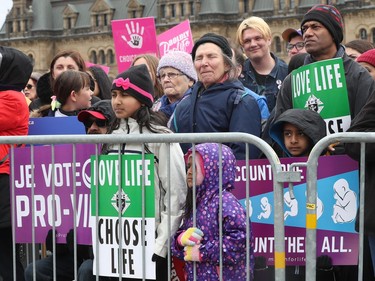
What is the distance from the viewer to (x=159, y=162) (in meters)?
5.76

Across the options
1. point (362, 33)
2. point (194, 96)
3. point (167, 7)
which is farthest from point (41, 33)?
point (194, 96)

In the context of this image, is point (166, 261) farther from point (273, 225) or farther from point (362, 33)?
point (362, 33)

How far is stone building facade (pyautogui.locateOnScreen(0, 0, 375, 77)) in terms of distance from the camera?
76.2 meters

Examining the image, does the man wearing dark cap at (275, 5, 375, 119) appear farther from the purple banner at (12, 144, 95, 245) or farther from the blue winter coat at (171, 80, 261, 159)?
the purple banner at (12, 144, 95, 245)

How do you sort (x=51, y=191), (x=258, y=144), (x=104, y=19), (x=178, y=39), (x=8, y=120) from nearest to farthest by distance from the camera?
(x=258, y=144) → (x=51, y=191) → (x=8, y=120) → (x=178, y=39) → (x=104, y=19)

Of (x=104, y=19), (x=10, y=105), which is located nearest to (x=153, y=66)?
(x=10, y=105)

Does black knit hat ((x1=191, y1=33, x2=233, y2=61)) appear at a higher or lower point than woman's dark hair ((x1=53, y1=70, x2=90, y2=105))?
higher

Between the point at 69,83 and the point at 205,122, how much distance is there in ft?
5.15

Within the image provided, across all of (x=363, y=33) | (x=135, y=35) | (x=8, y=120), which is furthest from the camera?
(x=363, y=33)

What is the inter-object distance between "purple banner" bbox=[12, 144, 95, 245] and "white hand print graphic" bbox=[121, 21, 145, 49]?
703cm

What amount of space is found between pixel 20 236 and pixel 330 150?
6.37 feet

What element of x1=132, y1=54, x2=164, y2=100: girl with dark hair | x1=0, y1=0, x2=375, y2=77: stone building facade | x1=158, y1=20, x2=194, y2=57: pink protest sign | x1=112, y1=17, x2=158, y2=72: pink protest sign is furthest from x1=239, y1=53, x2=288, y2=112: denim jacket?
x1=0, y1=0, x2=375, y2=77: stone building facade

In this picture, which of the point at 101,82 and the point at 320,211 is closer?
the point at 320,211

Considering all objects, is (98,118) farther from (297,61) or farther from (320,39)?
(297,61)
